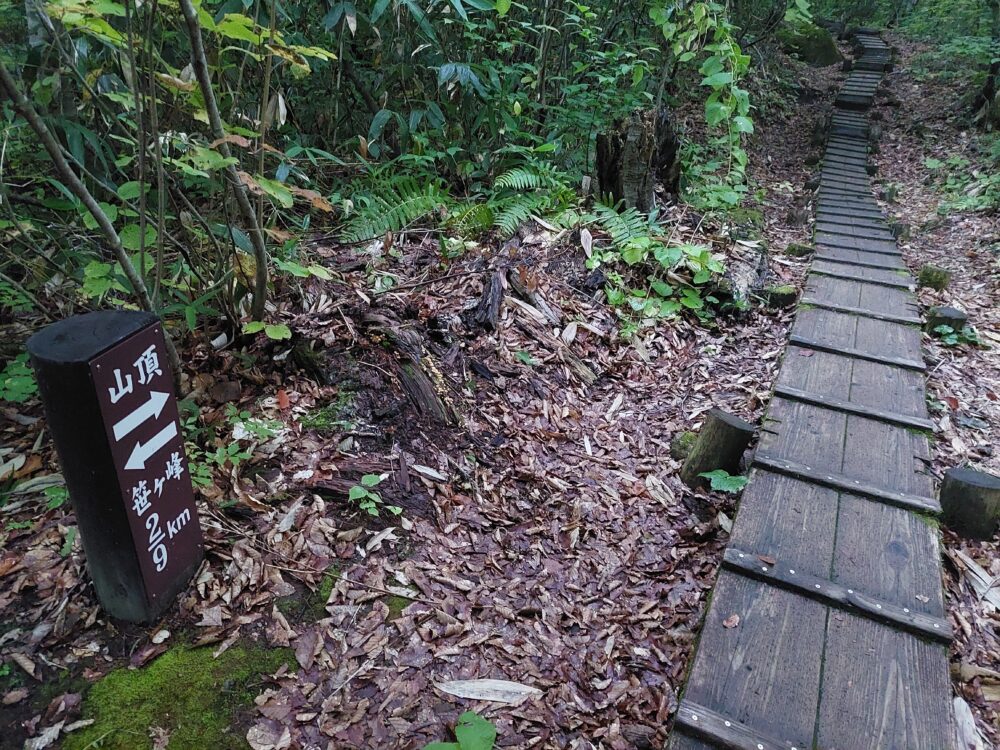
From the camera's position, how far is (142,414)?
193 centimetres

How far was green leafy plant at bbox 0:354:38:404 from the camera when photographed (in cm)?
272

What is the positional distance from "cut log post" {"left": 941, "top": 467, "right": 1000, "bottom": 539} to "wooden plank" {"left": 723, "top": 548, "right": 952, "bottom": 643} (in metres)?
0.91

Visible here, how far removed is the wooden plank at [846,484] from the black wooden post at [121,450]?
2.87 metres

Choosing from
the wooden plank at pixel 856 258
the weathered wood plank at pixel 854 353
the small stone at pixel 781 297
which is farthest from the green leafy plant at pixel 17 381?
the wooden plank at pixel 856 258

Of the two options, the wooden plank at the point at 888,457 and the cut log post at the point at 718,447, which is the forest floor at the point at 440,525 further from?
the wooden plank at the point at 888,457

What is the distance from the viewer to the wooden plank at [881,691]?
2.01 metres

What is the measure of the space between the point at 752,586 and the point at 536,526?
1057 millimetres

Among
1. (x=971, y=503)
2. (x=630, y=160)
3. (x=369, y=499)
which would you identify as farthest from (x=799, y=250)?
(x=369, y=499)

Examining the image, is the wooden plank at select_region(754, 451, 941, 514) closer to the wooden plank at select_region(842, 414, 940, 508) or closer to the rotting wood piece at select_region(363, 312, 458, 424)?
the wooden plank at select_region(842, 414, 940, 508)

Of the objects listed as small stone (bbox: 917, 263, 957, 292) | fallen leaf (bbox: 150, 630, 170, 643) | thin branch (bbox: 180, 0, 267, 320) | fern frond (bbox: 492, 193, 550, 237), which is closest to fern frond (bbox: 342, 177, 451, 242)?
fern frond (bbox: 492, 193, 550, 237)

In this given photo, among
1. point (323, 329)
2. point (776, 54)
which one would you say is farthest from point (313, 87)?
point (776, 54)

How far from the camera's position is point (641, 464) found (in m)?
3.65

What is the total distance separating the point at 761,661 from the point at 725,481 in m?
1.13

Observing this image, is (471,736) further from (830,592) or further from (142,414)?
(830,592)
